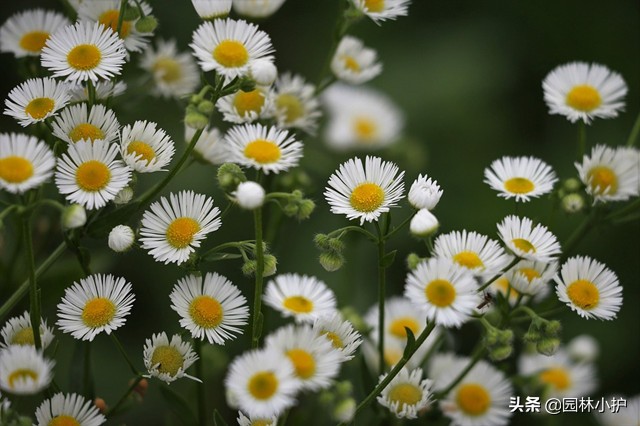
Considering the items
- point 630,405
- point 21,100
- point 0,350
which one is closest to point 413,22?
point 630,405

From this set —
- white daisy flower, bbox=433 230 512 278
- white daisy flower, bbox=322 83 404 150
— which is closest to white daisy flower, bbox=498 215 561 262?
white daisy flower, bbox=433 230 512 278

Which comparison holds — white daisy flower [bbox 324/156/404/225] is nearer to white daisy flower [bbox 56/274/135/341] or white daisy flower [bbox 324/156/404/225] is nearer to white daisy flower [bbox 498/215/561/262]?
white daisy flower [bbox 498/215/561/262]

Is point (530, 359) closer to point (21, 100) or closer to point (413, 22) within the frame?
point (21, 100)

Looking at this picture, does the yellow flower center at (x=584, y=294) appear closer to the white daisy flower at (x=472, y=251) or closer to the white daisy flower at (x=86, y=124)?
the white daisy flower at (x=472, y=251)

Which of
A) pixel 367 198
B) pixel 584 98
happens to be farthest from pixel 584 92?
pixel 367 198

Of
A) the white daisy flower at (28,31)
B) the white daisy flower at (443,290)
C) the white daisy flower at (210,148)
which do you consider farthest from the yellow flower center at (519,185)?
the white daisy flower at (28,31)
